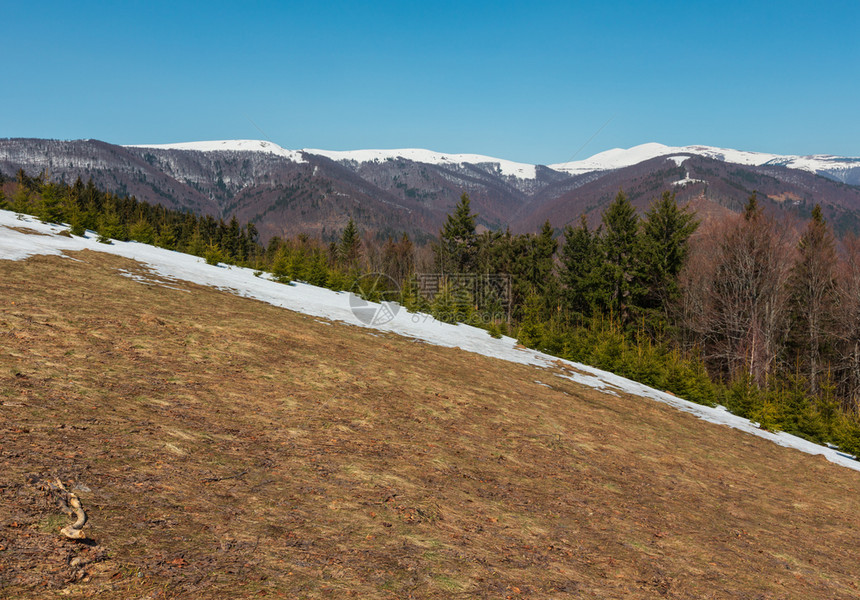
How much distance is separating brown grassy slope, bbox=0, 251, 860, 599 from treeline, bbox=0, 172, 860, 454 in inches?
406

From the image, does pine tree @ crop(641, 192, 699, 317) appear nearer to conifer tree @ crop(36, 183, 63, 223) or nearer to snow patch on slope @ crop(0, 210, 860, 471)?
snow patch on slope @ crop(0, 210, 860, 471)

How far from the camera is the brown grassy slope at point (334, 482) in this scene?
159 inches

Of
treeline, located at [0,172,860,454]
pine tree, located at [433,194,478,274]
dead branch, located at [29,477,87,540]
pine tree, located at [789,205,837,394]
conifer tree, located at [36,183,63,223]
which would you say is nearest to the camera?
dead branch, located at [29,477,87,540]

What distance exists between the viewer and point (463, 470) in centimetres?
741

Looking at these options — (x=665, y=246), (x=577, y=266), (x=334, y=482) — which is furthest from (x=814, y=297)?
(x=334, y=482)

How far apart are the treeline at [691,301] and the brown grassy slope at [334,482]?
33.8ft

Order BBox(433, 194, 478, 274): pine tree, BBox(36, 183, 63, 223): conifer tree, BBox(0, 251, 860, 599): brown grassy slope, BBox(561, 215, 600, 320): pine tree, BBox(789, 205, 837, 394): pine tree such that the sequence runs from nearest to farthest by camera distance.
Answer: BBox(0, 251, 860, 599): brown grassy slope < BBox(36, 183, 63, 223): conifer tree < BBox(789, 205, 837, 394): pine tree < BBox(561, 215, 600, 320): pine tree < BBox(433, 194, 478, 274): pine tree

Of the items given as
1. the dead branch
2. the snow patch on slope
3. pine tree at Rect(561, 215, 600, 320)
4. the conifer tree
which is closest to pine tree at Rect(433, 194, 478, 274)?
pine tree at Rect(561, 215, 600, 320)

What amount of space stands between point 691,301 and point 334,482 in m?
43.3

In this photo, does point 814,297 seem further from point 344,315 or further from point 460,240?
point 344,315

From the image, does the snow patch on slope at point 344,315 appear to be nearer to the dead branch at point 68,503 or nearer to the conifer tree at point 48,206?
the conifer tree at point 48,206

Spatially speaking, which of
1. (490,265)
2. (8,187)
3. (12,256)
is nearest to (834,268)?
(490,265)

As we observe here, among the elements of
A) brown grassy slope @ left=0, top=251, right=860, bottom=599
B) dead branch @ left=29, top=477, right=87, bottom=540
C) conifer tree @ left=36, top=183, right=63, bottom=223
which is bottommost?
brown grassy slope @ left=0, top=251, right=860, bottom=599

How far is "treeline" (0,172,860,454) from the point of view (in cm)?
2312
